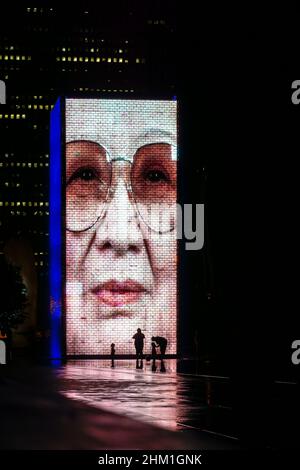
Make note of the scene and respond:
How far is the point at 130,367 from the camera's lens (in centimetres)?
4434

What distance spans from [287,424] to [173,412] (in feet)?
10.5

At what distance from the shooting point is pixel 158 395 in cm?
2575

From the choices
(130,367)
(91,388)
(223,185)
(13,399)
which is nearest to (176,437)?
(13,399)

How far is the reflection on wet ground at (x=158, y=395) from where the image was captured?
18.7m

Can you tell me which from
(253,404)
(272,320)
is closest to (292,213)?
(272,320)

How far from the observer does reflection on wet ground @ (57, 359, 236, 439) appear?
1867 cm

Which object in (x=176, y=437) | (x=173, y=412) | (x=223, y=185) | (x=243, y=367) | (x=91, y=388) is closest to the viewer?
(x=176, y=437)

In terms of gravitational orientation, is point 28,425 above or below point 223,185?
below

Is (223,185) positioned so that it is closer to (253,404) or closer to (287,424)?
(253,404)

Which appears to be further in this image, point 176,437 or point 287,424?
point 287,424

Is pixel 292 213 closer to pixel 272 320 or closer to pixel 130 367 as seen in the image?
pixel 272 320
